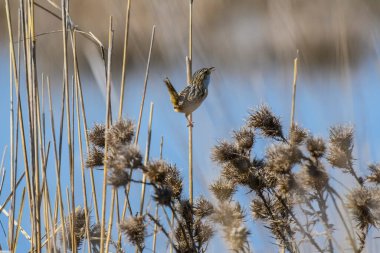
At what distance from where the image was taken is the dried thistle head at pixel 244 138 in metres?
1.55

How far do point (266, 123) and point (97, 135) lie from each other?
372 millimetres

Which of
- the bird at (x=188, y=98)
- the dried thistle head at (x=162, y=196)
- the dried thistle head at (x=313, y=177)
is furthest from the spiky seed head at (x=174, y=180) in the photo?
the bird at (x=188, y=98)

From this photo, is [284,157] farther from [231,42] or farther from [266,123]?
[231,42]

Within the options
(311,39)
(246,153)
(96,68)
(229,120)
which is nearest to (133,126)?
(246,153)

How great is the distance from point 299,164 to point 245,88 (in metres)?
3.66

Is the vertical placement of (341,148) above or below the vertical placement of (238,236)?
above

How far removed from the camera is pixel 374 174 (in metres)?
1.51

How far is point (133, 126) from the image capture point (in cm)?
150

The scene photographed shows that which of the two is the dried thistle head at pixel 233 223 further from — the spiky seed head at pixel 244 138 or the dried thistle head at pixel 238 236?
the spiky seed head at pixel 244 138

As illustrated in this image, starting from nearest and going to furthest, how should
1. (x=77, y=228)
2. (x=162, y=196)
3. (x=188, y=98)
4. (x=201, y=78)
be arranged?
(x=162, y=196) < (x=77, y=228) < (x=188, y=98) < (x=201, y=78)

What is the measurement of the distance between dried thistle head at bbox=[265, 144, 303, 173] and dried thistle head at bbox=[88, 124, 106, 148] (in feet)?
1.26

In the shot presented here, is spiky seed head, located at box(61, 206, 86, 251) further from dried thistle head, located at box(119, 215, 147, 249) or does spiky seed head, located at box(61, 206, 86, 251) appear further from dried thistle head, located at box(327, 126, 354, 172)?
dried thistle head, located at box(327, 126, 354, 172)

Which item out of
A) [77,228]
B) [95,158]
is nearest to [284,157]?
[95,158]

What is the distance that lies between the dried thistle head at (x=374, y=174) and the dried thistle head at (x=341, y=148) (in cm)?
4
